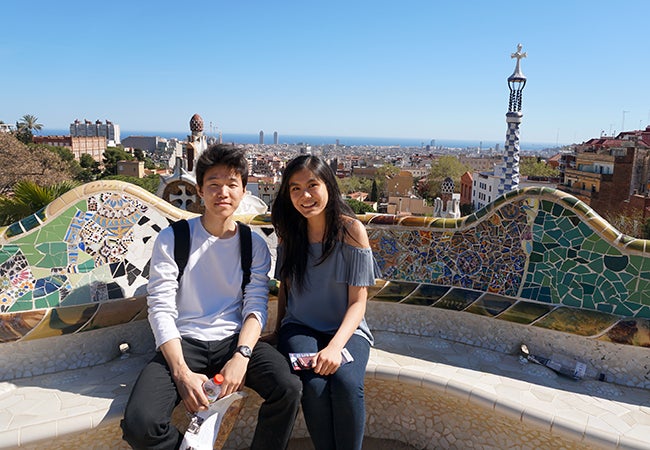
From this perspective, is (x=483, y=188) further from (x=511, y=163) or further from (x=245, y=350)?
(x=245, y=350)

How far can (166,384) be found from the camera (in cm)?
221

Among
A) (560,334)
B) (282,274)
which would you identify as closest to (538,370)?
(560,334)

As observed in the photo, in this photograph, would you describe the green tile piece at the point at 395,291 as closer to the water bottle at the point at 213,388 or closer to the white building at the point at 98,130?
the water bottle at the point at 213,388

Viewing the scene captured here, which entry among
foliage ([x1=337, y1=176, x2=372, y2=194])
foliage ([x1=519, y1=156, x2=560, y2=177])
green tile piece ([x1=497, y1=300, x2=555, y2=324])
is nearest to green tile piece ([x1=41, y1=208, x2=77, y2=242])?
green tile piece ([x1=497, y1=300, x2=555, y2=324])

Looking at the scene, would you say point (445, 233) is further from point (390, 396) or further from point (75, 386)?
point (75, 386)

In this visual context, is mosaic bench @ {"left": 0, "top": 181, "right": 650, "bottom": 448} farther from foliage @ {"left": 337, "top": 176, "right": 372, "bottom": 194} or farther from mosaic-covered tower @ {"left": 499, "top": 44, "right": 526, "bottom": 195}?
foliage @ {"left": 337, "top": 176, "right": 372, "bottom": 194}

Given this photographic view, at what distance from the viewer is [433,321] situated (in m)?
3.71

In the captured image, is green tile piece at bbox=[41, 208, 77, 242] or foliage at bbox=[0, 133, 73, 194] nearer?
green tile piece at bbox=[41, 208, 77, 242]

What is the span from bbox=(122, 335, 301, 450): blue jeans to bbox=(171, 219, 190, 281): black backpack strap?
0.36m

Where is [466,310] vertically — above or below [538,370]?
above

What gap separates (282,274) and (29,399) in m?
1.50

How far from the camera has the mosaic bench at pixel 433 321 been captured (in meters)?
2.71

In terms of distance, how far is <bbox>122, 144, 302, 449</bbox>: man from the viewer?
216cm

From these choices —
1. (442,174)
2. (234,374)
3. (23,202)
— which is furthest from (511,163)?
(442,174)
